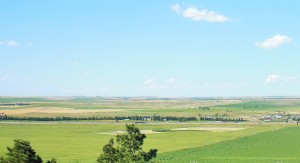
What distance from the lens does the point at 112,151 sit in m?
32.0

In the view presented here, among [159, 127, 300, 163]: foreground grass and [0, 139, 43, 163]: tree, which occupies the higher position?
[0, 139, 43, 163]: tree

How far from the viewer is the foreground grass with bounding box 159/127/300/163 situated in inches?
2394

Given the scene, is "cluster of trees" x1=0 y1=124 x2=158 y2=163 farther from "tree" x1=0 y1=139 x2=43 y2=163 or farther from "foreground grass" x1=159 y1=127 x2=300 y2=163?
"foreground grass" x1=159 y1=127 x2=300 y2=163

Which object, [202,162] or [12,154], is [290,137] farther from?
[12,154]

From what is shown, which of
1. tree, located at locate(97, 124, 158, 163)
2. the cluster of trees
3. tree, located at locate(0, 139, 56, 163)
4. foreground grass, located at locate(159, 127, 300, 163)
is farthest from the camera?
foreground grass, located at locate(159, 127, 300, 163)

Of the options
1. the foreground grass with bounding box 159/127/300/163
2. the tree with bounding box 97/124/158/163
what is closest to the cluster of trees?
the tree with bounding box 97/124/158/163

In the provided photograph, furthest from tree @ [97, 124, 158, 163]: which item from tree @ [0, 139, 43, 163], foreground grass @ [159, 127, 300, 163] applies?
foreground grass @ [159, 127, 300, 163]

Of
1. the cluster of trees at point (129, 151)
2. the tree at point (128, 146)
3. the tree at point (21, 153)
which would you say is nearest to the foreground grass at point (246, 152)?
the cluster of trees at point (129, 151)

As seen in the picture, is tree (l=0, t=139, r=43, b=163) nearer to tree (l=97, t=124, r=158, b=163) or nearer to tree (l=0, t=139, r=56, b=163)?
tree (l=0, t=139, r=56, b=163)

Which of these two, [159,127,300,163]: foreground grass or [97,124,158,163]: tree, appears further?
[159,127,300,163]: foreground grass

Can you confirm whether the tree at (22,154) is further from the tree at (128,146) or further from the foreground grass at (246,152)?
the foreground grass at (246,152)

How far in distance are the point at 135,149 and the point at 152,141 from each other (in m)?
58.1

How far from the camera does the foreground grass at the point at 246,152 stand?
60812 mm

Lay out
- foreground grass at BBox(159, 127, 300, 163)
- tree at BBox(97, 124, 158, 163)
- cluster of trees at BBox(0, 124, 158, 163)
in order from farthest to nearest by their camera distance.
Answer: foreground grass at BBox(159, 127, 300, 163)
tree at BBox(97, 124, 158, 163)
cluster of trees at BBox(0, 124, 158, 163)
